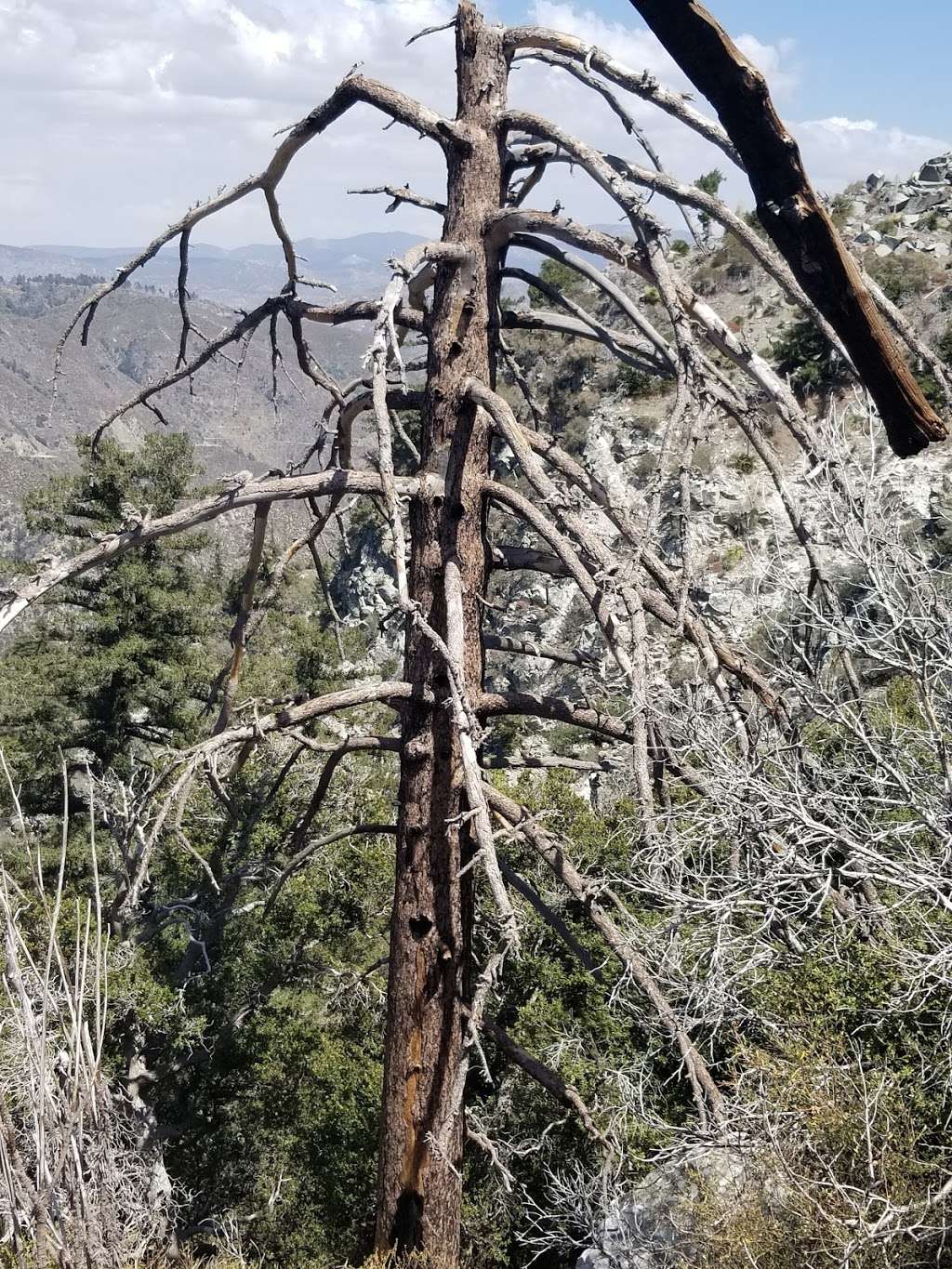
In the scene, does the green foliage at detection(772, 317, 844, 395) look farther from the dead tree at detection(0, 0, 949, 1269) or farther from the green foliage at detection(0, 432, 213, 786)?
the dead tree at detection(0, 0, 949, 1269)

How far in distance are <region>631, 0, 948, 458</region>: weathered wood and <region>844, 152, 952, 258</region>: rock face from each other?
36205mm

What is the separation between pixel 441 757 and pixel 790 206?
2607 mm

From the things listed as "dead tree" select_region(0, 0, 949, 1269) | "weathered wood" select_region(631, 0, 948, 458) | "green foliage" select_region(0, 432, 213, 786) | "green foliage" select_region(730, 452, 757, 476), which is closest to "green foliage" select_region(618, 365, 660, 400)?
"green foliage" select_region(730, 452, 757, 476)

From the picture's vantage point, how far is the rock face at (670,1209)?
156 inches

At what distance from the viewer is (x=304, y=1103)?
34.0 ft

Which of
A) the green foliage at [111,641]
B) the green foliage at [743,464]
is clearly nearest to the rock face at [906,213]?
the green foliage at [743,464]

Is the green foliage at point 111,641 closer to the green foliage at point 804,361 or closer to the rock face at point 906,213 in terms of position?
the green foliage at point 804,361

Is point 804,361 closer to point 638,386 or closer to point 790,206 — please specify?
point 638,386

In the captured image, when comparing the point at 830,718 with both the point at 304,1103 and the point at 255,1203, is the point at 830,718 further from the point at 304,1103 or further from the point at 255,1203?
the point at 255,1203

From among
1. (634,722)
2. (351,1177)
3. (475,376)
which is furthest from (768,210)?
(351,1177)

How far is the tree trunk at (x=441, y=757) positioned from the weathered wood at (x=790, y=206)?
2.22 m

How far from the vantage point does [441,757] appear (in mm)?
3738

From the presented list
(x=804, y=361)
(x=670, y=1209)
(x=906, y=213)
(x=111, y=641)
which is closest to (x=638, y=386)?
(x=804, y=361)

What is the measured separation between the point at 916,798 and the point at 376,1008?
7.68m
